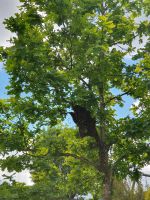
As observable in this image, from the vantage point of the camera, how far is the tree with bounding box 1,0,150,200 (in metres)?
15.7

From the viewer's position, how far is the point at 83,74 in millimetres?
17703

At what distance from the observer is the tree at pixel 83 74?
51.6 feet

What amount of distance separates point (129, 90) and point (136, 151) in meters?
3.20

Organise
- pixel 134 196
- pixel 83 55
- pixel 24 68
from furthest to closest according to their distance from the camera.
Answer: pixel 134 196 < pixel 83 55 < pixel 24 68

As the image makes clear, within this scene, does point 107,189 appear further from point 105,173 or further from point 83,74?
point 83,74

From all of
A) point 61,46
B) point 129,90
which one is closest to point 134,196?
point 129,90

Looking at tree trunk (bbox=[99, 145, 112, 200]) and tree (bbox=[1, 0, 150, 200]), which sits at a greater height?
tree (bbox=[1, 0, 150, 200])

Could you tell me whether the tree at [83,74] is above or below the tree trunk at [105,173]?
above

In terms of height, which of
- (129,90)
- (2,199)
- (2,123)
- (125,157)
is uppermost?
(129,90)

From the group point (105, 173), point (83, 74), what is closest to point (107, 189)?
point (105, 173)

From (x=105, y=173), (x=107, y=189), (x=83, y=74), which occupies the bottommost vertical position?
(x=107, y=189)

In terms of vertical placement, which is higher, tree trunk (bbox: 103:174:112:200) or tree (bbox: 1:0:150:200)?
tree (bbox: 1:0:150:200)

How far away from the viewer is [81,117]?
17.7m

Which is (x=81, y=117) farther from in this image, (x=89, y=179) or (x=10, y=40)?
(x=89, y=179)
